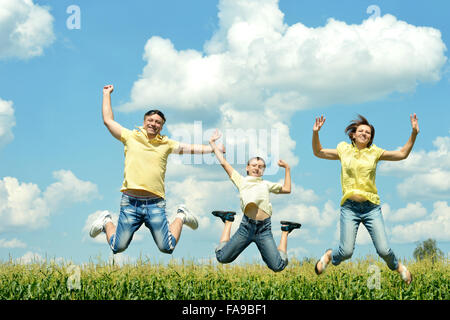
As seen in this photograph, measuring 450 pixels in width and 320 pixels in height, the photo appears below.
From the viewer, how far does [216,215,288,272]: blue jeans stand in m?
8.27

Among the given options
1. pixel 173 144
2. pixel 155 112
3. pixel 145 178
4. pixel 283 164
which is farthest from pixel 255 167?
pixel 155 112

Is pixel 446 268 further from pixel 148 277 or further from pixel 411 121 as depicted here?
pixel 148 277

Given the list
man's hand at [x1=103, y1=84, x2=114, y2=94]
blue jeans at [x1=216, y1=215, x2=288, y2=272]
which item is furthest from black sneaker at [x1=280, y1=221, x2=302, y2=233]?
man's hand at [x1=103, y1=84, x2=114, y2=94]

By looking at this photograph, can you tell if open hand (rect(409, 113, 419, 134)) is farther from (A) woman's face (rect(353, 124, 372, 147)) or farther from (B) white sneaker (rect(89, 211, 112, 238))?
(B) white sneaker (rect(89, 211, 112, 238))

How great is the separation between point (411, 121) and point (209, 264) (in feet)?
14.1

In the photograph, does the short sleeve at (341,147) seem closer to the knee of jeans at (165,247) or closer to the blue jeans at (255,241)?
the blue jeans at (255,241)

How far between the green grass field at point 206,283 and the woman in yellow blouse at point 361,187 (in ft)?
1.43

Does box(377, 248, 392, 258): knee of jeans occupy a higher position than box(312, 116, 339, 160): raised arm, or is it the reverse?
box(312, 116, 339, 160): raised arm

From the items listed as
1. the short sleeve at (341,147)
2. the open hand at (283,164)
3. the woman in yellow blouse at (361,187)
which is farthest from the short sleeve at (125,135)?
the short sleeve at (341,147)

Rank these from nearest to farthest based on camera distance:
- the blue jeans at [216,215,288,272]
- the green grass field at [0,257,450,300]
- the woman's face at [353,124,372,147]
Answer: the green grass field at [0,257,450,300], the blue jeans at [216,215,288,272], the woman's face at [353,124,372,147]

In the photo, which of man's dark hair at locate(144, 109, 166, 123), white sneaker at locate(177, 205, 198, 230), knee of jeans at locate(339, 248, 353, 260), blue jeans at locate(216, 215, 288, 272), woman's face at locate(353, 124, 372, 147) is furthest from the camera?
white sneaker at locate(177, 205, 198, 230)

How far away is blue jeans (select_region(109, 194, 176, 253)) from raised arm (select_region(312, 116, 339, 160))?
8.71 feet
